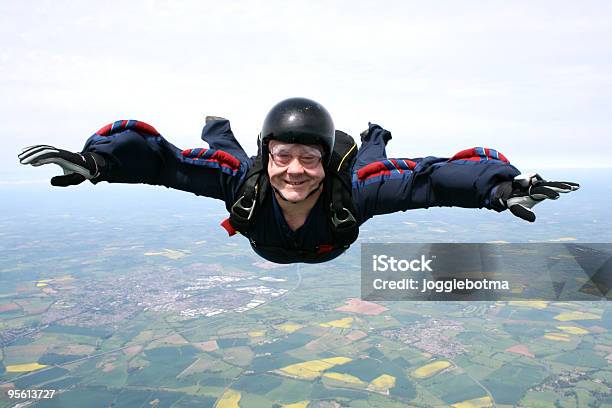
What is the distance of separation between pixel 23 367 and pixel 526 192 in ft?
234

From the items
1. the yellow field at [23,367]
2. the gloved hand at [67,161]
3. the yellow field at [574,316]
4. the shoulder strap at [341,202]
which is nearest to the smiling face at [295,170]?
the shoulder strap at [341,202]

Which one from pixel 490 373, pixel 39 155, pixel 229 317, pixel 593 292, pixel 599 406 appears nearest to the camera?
pixel 39 155

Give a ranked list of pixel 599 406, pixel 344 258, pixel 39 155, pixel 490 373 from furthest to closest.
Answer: pixel 344 258, pixel 490 373, pixel 599 406, pixel 39 155

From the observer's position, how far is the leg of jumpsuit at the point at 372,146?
16.5ft

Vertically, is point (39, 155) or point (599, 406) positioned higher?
point (39, 155)

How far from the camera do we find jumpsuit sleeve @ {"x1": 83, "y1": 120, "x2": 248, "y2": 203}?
156 inches

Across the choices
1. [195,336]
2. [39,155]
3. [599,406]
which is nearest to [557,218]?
[599,406]

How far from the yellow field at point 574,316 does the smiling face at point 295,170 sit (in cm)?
8587

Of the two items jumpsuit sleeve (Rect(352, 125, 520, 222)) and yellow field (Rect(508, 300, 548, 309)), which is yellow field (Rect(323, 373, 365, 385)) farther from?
jumpsuit sleeve (Rect(352, 125, 520, 222))

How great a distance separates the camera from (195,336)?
2682 inches

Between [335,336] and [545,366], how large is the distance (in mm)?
28352

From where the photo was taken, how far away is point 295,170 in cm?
417

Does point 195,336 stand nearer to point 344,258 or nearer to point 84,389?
point 84,389

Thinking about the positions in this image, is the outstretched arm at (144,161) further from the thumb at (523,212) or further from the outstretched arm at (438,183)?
the thumb at (523,212)
